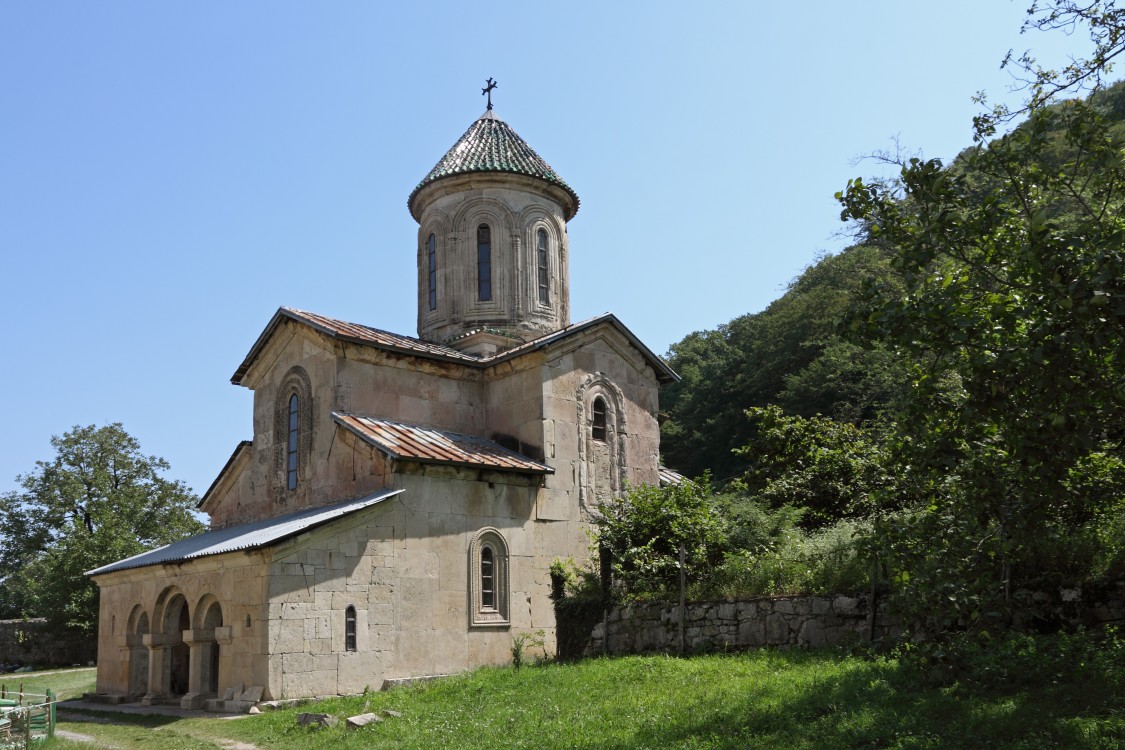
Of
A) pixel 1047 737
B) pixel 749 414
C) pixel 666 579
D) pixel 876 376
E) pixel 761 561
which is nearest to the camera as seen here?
pixel 1047 737

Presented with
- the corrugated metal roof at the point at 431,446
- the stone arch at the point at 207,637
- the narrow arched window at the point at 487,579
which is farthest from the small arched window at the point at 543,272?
the stone arch at the point at 207,637

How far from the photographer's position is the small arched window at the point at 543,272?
18.7 metres

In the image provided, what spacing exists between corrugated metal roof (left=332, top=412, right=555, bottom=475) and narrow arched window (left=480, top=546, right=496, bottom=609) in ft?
4.37

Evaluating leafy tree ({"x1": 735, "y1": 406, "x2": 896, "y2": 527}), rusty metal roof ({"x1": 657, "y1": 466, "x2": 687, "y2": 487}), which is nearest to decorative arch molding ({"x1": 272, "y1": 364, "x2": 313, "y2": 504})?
rusty metal roof ({"x1": 657, "y1": 466, "x2": 687, "y2": 487})

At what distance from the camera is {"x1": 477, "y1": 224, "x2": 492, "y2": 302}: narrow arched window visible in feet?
60.1

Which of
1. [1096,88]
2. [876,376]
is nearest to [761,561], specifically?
[1096,88]

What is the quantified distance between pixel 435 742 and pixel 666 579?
16.7ft

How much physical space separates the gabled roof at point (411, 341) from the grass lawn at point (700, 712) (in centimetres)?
560

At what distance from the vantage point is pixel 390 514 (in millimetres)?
13336

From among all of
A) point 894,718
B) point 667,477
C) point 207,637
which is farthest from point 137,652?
point 894,718

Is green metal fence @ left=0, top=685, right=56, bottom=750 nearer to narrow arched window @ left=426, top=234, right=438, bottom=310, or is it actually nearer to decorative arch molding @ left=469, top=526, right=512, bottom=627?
decorative arch molding @ left=469, top=526, right=512, bottom=627

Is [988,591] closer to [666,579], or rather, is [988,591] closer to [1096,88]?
[1096,88]

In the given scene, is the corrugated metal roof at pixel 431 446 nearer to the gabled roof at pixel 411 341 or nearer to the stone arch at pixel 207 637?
the gabled roof at pixel 411 341

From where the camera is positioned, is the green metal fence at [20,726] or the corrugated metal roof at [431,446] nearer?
the green metal fence at [20,726]
